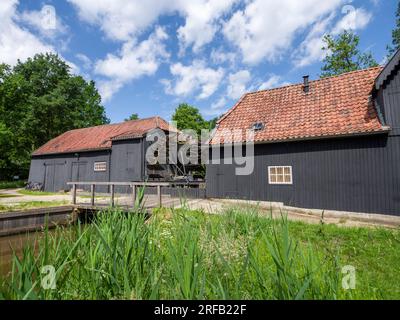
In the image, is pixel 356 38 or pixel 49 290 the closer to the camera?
pixel 49 290

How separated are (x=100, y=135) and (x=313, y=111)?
17.9 metres

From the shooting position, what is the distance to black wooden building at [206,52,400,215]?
880 centimetres

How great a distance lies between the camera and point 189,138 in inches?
758

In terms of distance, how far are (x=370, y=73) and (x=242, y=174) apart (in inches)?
297

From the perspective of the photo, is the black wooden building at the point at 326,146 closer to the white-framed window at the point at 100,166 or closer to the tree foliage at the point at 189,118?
the white-framed window at the point at 100,166

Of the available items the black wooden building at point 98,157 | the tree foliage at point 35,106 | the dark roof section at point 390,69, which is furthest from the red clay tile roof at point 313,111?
the tree foliage at point 35,106

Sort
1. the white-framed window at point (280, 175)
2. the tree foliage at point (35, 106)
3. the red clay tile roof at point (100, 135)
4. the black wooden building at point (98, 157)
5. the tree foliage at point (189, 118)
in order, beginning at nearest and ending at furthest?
the white-framed window at point (280, 175)
the black wooden building at point (98, 157)
the red clay tile roof at point (100, 135)
the tree foliage at point (35, 106)
the tree foliage at point (189, 118)

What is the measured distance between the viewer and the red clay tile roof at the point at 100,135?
1887 cm

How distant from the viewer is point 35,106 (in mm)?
32281

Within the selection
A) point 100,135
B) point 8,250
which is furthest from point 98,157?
point 8,250

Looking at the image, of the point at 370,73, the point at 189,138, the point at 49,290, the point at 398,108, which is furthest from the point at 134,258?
A: the point at 189,138

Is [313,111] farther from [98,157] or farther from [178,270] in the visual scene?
[98,157]

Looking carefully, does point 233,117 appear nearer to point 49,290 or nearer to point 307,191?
point 307,191

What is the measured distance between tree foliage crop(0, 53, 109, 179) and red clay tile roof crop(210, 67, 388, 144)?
29.5 m
